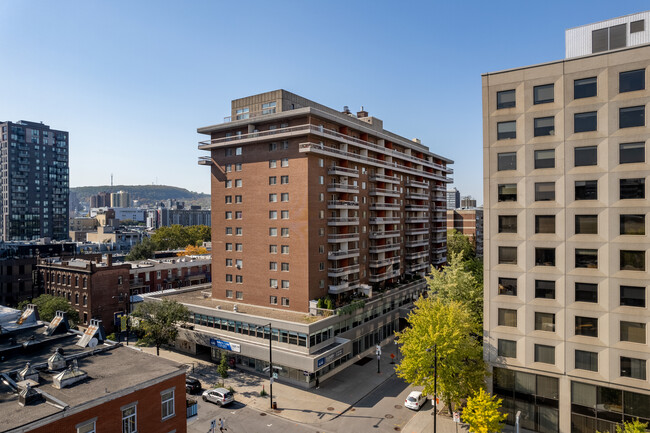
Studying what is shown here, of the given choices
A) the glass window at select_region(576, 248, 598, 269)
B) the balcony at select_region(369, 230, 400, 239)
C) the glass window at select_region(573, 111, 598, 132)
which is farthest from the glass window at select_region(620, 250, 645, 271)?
the balcony at select_region(369, 230, 400, 239)

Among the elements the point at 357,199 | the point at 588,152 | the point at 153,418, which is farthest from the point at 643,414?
the point at 357,199

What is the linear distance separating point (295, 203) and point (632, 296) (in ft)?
112

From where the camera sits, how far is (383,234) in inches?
2418

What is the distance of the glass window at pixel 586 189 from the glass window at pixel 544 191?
67.0 inches

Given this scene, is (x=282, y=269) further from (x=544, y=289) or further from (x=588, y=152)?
(x=588, y=152)

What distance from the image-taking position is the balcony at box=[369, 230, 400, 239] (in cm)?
6019

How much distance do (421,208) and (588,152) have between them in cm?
4461

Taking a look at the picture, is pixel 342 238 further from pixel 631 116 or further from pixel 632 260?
pixel 631 116

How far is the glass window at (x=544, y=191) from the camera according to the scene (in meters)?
32.0

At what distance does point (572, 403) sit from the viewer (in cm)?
3053

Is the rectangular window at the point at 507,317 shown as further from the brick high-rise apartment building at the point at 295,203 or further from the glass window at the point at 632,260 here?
the brick high-rise apartment building at the point at 295,203

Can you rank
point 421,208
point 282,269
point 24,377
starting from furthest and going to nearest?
point 421,208, point 282,269, point 24,377

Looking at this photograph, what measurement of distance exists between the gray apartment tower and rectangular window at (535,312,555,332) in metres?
170

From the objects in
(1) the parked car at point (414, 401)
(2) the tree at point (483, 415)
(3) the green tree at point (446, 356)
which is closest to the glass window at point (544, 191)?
(3) the green tree at point (446, 356)
